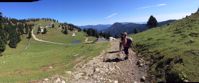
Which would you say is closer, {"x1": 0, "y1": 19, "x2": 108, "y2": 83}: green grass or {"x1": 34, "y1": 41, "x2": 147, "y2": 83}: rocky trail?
{"x1": 34, "y1": 41, "x2": 147, "y2": 83}: rocky trail

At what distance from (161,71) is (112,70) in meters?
5.33

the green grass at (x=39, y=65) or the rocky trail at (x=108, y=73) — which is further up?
the rocky trail at (x=108, y=73)

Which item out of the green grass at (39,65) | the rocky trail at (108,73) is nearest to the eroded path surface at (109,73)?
the rocky trail at (108,73)

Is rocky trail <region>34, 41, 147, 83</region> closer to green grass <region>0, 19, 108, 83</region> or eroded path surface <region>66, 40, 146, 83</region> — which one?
eroded path surface <region>66, 40, 146, 83</region>

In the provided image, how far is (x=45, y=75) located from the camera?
2722 cm

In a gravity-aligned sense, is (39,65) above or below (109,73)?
below

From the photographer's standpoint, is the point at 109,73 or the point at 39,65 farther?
the point at 39,65

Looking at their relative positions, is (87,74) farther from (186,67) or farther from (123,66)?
(186,67)

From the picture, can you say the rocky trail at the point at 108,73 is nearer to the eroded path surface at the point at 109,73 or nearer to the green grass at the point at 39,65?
the eroded path surface at the point at 109,73

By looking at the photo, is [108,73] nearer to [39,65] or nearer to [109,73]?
[109,73]

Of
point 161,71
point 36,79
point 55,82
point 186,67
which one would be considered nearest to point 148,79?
point 161,71

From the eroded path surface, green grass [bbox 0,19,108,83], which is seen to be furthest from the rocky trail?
green grass [bbox 0,19,108,83]

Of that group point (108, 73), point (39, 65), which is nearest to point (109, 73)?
point (108, 73)

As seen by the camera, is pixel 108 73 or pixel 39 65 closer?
pixel 108 73
